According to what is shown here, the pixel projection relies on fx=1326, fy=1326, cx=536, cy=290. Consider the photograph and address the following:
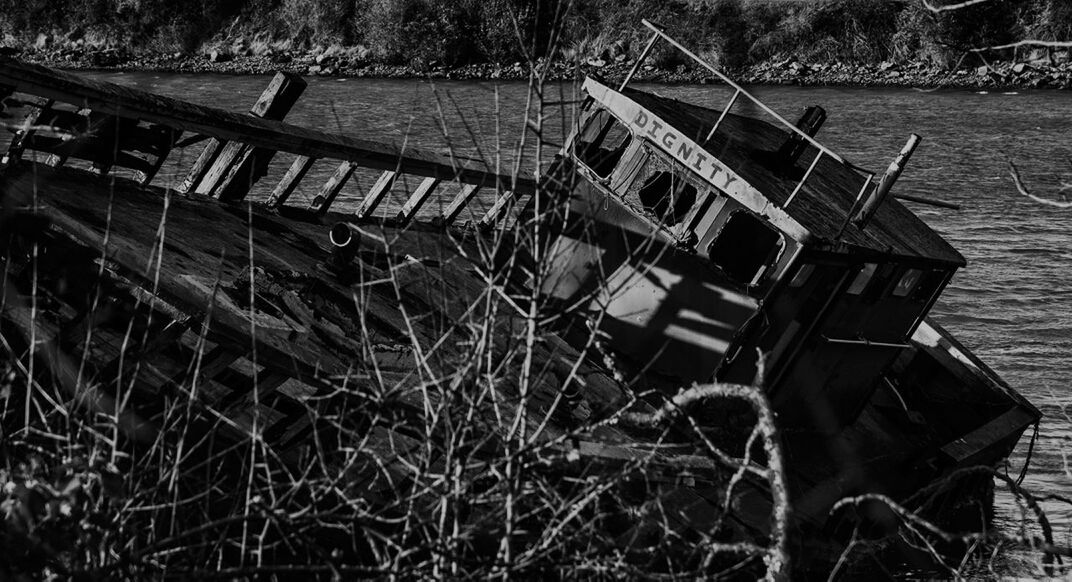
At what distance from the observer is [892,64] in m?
43.8

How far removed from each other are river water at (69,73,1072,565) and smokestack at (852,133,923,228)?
2.18m

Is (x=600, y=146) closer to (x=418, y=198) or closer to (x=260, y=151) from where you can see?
(x=418, y=198)

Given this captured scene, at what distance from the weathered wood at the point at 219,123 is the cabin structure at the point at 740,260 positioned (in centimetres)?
112

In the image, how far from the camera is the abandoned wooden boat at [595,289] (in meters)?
7.95

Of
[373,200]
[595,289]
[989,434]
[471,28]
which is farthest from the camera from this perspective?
[471,28]

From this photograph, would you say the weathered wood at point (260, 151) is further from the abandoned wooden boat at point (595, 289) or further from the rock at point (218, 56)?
the rock at point (218, 56)

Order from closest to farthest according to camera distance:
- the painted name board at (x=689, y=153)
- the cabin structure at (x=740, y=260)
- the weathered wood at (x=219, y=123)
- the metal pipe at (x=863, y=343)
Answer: the weathered wood at (x=219, y=123), the painted name board at (x=689, y=153), the cabin structure at (x=740, y=260), the metal pipe at (x=863, y=343)

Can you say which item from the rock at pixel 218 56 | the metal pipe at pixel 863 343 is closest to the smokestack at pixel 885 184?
the metal pipe at pixel 863 343

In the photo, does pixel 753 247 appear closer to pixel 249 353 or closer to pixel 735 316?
pixel 735 316

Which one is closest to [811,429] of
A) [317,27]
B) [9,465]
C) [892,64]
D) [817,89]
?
[9,465]

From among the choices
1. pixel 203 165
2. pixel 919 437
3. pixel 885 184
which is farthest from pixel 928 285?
pixel 203 165

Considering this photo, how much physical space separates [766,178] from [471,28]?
35357 millimetres

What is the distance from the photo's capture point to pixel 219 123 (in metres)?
10.7

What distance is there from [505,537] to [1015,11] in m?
39.2
